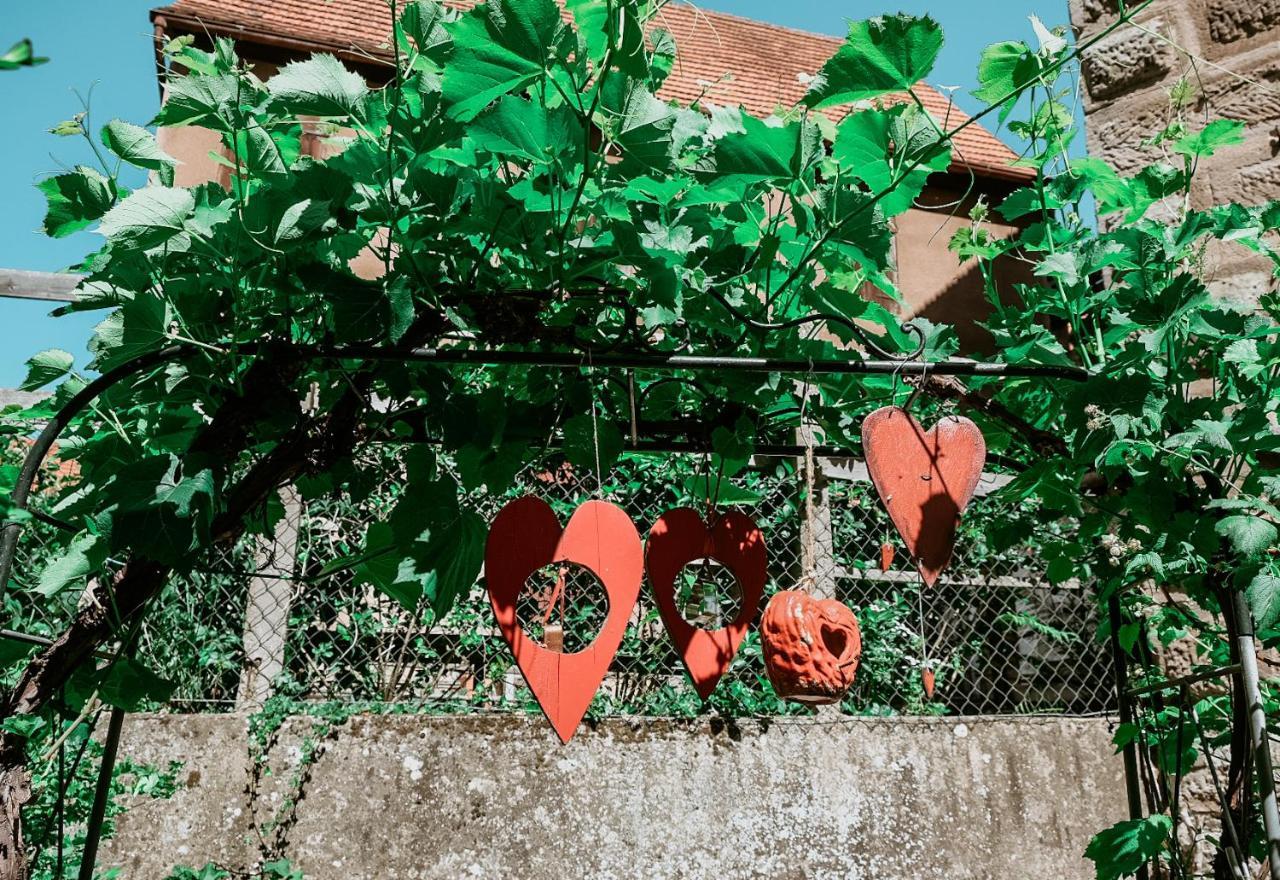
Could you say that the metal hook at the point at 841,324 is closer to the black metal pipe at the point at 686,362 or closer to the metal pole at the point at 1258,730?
the black metal pipe at the point at 686,362

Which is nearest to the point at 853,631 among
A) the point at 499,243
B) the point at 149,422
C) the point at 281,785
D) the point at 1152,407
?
the point at 1152,407

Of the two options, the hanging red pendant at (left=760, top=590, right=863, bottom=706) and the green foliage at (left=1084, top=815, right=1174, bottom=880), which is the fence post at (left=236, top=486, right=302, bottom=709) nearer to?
the hanging red pendant at (left=760, top=590, right=863, bottom=706)

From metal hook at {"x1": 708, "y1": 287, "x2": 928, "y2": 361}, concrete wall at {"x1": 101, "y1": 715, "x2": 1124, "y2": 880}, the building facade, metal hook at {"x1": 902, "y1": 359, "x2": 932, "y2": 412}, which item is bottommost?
concrete wall at {"x1": 101, "y1": 715, "x2": 1124, "y2": 880}

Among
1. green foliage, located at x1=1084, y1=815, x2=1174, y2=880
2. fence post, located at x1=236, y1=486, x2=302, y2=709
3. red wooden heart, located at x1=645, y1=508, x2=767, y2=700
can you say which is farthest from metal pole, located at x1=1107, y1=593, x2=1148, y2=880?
fence post, located at x1=236, y1=486, x2=302, y2=709

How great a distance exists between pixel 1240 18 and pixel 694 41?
6424 millimetres

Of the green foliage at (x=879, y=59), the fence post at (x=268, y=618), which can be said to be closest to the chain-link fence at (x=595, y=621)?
the fence post at (x=268, y=618)

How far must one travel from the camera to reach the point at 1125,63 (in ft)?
8.20

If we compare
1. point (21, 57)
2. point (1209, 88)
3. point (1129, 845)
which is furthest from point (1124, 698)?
point (21, 57)

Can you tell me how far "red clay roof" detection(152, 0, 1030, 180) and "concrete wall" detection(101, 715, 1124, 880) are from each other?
10.3ft

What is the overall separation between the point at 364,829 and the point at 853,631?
197 cm

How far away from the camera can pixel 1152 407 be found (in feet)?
4.37

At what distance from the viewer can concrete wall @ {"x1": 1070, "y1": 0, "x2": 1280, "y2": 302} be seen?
90.7 inches

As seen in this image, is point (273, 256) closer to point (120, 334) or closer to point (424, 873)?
point (120, 334)

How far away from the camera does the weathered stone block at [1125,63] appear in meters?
2.44
